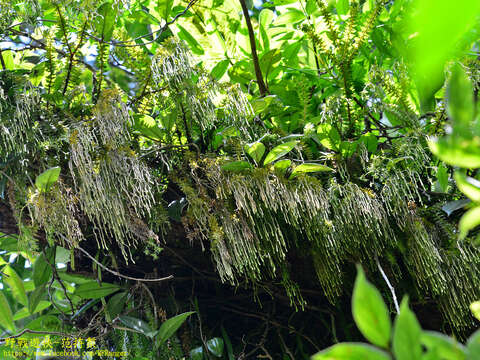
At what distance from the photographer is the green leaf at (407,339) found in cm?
30

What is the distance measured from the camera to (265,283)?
1.01 m

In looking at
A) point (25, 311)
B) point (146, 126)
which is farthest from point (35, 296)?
point (146, 126)

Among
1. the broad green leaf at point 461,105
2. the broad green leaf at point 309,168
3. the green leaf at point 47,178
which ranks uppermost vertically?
the broad green leaf at point 461,105

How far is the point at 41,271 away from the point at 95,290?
0.50 feet

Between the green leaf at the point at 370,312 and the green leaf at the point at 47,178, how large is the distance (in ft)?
2.11

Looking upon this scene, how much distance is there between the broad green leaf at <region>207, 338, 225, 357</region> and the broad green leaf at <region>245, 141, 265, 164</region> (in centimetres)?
47

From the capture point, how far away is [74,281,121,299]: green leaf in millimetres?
1071

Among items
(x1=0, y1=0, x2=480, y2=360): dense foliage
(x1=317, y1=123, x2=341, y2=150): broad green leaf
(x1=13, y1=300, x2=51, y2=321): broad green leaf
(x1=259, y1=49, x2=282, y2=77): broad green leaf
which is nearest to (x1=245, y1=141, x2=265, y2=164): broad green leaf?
(x1=0, y1=0, x2=480, y2=360): dense foliage

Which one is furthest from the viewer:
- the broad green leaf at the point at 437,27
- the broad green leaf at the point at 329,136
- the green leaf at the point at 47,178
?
the broad green leaf at the point at 329,136

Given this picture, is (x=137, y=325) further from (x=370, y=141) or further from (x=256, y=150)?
(x=370, y=141)

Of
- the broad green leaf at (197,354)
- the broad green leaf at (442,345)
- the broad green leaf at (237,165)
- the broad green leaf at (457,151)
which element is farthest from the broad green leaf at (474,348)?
the broad green leaf at (197,354)

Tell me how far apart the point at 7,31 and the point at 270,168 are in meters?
0.70

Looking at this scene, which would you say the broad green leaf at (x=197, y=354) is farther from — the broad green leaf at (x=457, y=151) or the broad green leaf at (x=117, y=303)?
the broad green leaf at (x=457, y=151)

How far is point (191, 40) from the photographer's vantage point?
1229mm
